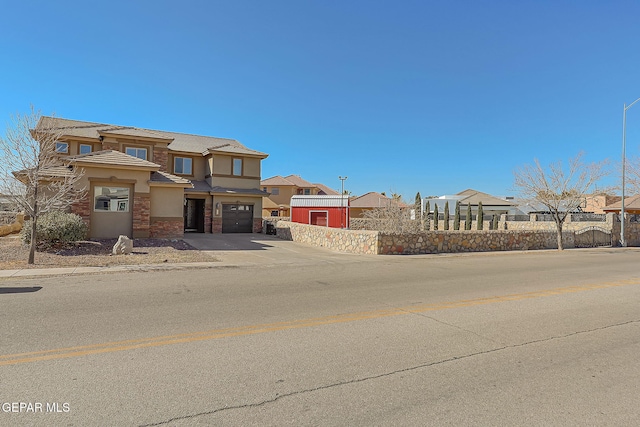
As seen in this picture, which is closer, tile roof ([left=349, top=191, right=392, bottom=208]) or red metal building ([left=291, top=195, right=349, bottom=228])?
red metal building ([left=291, top=195, right=349, bottom=228])

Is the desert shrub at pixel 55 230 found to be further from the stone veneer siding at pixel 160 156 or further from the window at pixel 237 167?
the window at pixel 237 167

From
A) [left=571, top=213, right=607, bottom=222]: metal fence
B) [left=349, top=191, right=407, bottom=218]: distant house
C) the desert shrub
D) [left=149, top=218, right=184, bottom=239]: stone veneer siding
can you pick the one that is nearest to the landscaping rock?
Result: the desert shrub

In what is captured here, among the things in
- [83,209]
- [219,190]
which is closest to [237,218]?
[219,190]

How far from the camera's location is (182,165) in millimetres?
29734

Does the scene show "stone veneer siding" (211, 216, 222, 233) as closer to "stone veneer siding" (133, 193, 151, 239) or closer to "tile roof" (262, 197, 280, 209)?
"stone veneer siding" (133, 193, 151, 239)

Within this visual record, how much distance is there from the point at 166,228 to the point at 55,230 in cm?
690

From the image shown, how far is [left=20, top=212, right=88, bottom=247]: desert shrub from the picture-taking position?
1492 cm

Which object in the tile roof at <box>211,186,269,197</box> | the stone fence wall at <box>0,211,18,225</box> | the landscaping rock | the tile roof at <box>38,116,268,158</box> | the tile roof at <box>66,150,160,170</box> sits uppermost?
the tile roof at <box>38,116,268,158</box>

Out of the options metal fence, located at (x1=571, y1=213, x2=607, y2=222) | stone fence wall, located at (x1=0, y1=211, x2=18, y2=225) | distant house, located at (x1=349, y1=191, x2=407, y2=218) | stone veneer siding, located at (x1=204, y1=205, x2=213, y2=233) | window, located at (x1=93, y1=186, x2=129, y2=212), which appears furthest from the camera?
distant house, located at (x1=349, y1=191, x2=407, y2=218)

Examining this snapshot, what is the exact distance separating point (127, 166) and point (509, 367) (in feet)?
63.4

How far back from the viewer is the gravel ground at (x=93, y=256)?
12.5 m

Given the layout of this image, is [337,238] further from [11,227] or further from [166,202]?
[11,227]

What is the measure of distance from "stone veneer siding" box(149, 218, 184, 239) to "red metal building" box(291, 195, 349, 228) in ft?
49.7

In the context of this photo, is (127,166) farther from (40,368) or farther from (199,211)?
(40,368)
